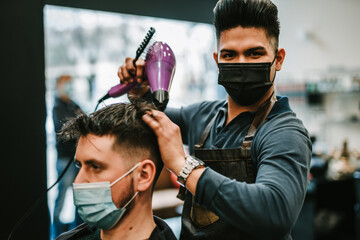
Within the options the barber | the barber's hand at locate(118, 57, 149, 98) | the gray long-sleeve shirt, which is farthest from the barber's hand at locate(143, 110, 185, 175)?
the barber's hand at locate(118, 57, 149, 98)

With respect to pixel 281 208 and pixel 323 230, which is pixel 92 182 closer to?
pixel 281 208

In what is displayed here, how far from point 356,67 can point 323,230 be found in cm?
267

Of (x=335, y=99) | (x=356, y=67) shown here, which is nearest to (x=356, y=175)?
(x=335, y=99)

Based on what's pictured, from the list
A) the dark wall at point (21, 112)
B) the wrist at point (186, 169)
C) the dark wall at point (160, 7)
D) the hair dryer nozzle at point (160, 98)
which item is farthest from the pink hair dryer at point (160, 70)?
the dark wall at point (160, 7)

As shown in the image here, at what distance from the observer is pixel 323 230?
3736mm

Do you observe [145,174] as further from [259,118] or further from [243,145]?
[259,118]

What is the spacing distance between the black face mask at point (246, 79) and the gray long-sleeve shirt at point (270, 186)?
145 mm

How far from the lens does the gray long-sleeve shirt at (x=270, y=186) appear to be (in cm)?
106

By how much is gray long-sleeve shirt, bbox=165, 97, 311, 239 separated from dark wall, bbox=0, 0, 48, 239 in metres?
1.25

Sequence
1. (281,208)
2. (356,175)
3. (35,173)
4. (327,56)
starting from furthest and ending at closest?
1. (327,56)
2. (356,175)
3. (35,173)
4. (281,208)

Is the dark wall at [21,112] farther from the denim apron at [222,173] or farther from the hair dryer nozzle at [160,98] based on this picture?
the denim apron at [222,173]

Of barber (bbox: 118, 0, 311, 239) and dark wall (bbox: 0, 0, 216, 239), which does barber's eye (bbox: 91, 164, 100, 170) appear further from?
dark wall (bbox: 0, 0, 216, 239)

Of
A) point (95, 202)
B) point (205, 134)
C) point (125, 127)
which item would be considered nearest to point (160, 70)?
point (125, 127)

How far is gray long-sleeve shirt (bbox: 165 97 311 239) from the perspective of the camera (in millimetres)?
1060
